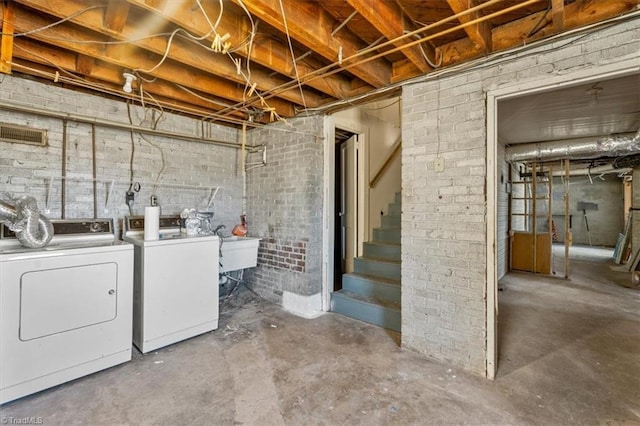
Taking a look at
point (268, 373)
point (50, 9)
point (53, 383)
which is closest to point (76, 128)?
point (50, 9)

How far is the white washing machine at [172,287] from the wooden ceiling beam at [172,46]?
1627 millimetres

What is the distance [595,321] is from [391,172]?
3.27 metres

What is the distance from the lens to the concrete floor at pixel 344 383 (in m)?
1.89

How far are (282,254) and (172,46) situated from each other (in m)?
2.57

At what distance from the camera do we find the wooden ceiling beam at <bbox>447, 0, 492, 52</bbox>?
1.79 meters

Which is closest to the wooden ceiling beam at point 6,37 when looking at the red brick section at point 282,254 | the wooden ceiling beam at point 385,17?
the wooden ceiling beam at point 385,17

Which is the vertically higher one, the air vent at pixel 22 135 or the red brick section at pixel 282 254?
the air vent at pixel 22 135

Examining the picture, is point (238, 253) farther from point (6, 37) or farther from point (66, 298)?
point (6, 37)

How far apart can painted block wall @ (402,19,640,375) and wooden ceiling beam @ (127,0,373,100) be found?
902 mm

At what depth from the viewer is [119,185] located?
336cm

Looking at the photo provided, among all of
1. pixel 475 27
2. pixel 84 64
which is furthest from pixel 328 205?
pixel 84 64

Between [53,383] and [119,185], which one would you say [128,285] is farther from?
[119,185]

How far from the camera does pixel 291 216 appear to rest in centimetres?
382

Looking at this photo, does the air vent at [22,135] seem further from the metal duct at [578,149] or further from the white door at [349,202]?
the metal duct at [578,149]
